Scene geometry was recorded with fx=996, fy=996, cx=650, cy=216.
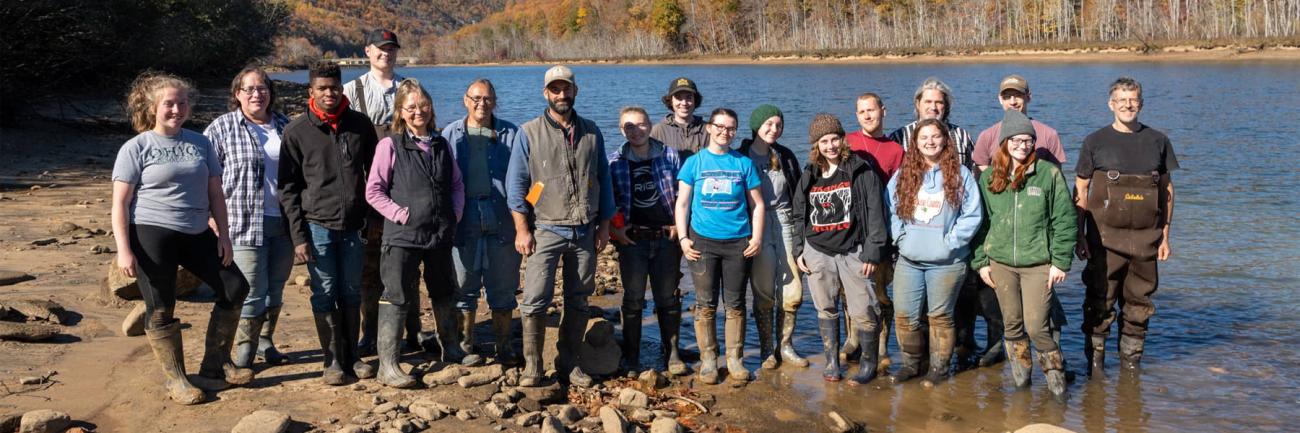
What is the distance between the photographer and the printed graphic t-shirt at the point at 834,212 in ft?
20.7

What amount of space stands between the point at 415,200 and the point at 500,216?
2.01ft

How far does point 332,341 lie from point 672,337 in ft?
7.38

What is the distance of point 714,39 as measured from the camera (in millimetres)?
141125

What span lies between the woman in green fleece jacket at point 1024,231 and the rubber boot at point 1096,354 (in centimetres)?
89

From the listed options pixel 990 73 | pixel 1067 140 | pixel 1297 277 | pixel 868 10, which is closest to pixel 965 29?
pixel 868 10

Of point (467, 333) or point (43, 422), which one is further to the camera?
point (467, 333)

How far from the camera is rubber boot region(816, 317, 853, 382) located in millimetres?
6645

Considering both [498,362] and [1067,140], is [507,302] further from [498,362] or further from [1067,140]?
[1067,140]

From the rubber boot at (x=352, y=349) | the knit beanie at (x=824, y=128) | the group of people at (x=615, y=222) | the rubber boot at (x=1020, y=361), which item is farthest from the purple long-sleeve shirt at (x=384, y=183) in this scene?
the rubber boot at (x=1020, y=361)

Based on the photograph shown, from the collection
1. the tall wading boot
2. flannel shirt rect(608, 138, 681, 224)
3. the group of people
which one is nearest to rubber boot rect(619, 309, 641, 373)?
the group of people

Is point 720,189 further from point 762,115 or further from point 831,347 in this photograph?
A: point 831,347

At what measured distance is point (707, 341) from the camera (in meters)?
6.57

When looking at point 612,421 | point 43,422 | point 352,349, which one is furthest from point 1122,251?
point 43,422

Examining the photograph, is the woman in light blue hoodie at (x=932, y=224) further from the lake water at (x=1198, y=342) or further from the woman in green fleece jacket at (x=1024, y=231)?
the lake water at (x=1198, y=342)
